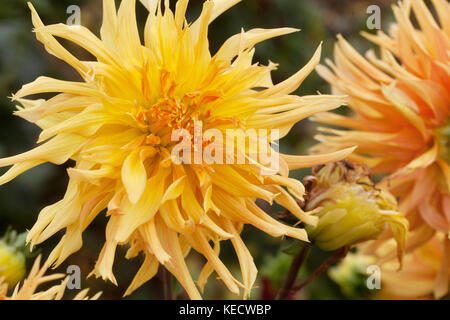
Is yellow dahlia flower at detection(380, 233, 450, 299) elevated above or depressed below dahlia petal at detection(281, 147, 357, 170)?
below

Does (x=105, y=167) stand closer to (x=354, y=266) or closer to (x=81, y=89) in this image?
(x=81, y=89)

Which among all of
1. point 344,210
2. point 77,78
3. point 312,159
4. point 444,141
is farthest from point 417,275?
point 77,78

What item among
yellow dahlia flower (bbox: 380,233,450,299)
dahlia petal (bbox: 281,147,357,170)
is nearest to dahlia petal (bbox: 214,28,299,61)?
dahlia petal (bbox: 281,147,357,170)

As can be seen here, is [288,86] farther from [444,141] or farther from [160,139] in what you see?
[444,141]

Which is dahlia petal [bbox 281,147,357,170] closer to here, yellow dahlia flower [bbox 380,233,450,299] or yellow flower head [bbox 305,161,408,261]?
yellow flower head [bbox 305,161,408,261]

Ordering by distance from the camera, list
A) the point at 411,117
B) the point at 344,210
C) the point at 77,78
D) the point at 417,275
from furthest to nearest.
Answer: the point at 77,78, the point at 417,275, the point at 411,117, the point at 344,210
